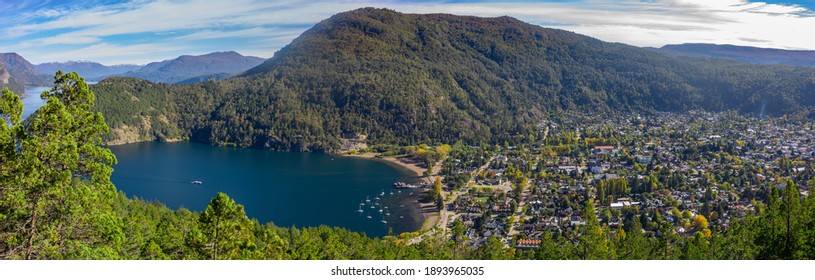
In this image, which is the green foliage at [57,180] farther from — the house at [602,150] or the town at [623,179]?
the house at [602,150]

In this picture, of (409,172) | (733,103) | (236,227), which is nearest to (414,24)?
(733,103)

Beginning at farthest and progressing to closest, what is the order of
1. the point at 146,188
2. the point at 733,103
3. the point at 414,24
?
1. the point at 414,24
2. the point at 733,103
3. the point at 146,188

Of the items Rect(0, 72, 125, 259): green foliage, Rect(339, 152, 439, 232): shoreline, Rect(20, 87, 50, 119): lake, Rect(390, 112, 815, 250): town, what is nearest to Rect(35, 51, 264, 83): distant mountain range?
Rect(339, 152, 439, 232): shoreline

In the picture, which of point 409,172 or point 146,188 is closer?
point 146,188

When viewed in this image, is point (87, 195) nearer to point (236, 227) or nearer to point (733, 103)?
point (236, 227)

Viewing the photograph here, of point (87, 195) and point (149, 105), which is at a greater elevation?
point (87, 195)

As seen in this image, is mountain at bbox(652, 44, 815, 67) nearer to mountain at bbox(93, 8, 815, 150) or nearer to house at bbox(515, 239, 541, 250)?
mountain at bbox(93, 8, 815, 150)

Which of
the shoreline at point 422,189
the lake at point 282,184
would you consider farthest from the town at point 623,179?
the lake at point 282,184
